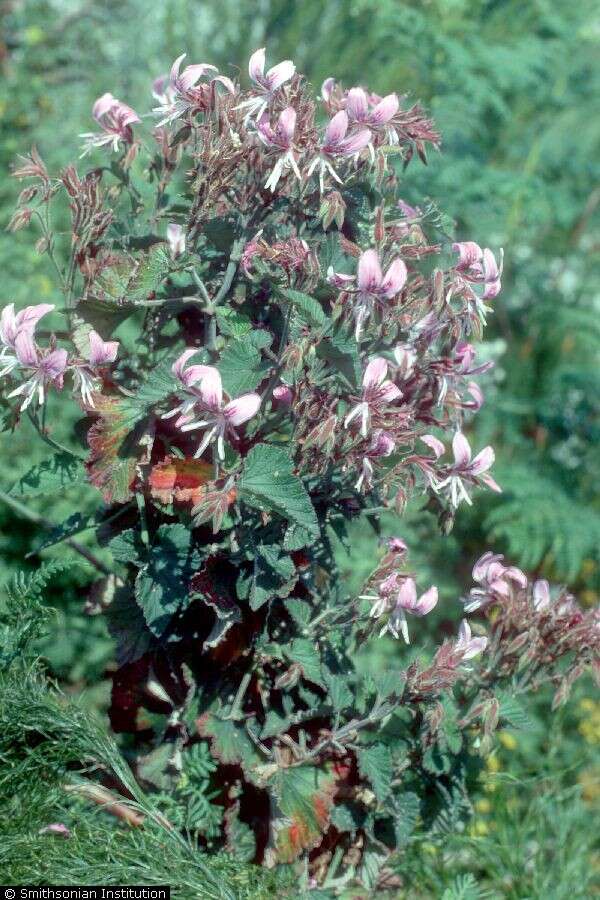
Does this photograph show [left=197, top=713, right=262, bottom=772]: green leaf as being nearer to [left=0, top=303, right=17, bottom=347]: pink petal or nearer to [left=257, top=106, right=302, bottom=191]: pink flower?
[left=0, top=303, right=17, bottom=347]: pink petal

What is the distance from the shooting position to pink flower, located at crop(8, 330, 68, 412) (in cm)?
125

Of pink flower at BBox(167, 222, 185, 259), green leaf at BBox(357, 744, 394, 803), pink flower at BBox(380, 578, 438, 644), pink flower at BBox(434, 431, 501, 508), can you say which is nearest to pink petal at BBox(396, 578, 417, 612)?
pink flower at BBox(380, 578, 438, 644)

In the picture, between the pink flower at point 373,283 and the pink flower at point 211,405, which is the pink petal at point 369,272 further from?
the pink flower at point 211,405

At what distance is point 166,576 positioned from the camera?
4.46 feet

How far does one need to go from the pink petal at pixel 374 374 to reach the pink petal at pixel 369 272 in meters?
0.10

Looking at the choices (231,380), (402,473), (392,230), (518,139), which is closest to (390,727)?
(402,473)

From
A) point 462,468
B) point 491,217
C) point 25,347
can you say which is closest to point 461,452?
point 462,468

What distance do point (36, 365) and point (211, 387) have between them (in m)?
0.26

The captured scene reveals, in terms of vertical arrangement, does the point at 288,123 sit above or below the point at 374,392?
above

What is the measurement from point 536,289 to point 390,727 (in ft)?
9.05

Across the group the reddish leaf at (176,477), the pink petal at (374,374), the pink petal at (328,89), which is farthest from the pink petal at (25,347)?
the pink petal at (328,89)

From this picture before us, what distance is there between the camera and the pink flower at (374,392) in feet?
4.12

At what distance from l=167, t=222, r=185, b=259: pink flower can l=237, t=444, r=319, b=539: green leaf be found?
39cm

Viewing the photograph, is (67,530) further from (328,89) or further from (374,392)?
(328,89)
